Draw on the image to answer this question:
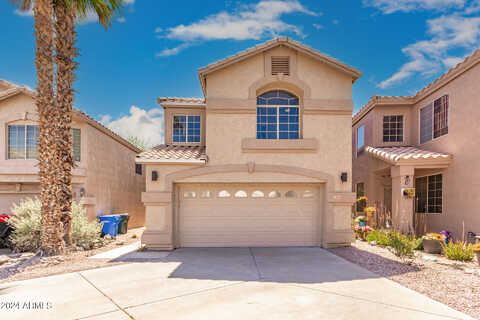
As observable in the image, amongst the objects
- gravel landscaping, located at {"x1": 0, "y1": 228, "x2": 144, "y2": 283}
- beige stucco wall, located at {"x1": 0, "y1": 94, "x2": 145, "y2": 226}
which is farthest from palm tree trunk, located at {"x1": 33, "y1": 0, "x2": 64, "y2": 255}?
beige stucco wall, located at {"x1": 0, "y1": 94, "x2": 145, "y2": 226}

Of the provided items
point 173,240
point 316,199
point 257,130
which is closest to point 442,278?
point 316,199

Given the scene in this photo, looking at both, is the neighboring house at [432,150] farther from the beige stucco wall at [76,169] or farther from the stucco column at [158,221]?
the beige stucco wall at [76,169]

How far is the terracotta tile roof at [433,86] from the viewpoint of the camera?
1011 centimetres

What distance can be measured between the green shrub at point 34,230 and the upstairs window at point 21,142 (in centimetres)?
342

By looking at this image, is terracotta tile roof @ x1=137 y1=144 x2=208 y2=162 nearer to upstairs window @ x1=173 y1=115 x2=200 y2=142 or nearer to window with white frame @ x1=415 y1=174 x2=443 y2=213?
upstairs window @ x1=173 y1=115 x2=200 y2=142

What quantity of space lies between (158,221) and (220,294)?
4.95 meters

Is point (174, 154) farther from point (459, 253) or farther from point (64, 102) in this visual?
point (459, 253)

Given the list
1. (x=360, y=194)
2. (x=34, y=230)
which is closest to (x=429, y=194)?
(x=360, y=194)

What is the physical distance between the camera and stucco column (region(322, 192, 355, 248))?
9.96 metres

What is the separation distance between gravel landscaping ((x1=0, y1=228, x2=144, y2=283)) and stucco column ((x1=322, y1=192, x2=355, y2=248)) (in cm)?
673

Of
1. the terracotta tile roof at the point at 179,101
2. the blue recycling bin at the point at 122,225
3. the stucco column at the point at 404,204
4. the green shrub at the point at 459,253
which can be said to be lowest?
the blue recycling bin at the point at 122,225

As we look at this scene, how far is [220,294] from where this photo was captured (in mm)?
5488

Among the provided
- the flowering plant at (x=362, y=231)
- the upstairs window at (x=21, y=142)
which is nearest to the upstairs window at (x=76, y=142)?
the upstairs window at (x=21, y=142)

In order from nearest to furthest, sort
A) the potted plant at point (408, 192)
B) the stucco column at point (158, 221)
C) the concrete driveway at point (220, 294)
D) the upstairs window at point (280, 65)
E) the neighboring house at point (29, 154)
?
the concrete driveway at point (220, 294)
the stucco column at point (158, 221)
the upstairs window at point (280, 65)
the potted plant at point (408, 192)
the neighboring house at point (29, 154)
